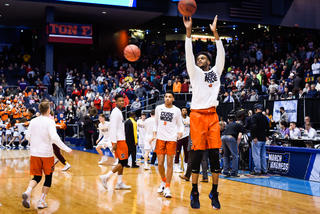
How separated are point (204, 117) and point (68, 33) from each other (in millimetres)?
22074

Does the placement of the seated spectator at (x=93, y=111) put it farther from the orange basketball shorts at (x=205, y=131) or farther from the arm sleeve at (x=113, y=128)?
the orange basketball shorts at (x=205, y=131)

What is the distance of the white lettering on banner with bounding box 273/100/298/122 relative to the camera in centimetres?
1405

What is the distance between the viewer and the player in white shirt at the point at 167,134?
22.6 ft

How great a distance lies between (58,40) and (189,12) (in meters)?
20.4

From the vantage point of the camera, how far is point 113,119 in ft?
23.8

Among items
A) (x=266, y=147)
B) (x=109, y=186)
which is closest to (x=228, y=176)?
(x=266, y=147)

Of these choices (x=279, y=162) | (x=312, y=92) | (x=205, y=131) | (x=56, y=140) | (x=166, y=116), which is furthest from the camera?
(x=312, y=92)

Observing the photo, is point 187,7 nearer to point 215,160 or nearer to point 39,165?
point 215,160

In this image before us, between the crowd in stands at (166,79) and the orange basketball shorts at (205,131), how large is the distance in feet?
34.5

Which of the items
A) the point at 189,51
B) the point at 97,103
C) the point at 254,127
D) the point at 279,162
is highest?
the point at 189,51

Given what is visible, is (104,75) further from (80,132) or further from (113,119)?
(113,119)

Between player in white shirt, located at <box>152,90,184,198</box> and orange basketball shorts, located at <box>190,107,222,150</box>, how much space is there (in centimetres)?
204

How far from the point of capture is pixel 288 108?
14.3m

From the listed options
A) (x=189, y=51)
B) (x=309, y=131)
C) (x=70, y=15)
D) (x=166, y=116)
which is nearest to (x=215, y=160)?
(x=189, y=51)
